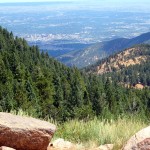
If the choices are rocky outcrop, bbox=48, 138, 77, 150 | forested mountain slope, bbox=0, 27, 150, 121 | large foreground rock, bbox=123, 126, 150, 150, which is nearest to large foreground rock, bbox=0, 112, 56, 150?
rocky outcrop, bbox=48, 138, 77, 150

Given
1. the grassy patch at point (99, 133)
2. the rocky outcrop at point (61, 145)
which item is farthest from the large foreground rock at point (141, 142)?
the rocky outcrop at point (61, 145)

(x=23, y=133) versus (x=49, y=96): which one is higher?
(x=23, y=133)

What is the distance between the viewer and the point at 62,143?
41.2ft

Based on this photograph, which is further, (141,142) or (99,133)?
(99,133)

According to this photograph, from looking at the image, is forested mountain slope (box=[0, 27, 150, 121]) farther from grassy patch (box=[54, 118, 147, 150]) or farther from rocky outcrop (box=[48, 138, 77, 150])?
rocky outcrop (box=[48, 138, 77, 150])

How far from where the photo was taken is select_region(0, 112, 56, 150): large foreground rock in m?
10.2

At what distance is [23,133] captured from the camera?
10.3 metres

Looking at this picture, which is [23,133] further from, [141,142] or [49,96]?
[49,96]

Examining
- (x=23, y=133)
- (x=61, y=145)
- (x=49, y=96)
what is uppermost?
(x=23, y=133)

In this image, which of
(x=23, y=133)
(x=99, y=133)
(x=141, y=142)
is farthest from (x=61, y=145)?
(x=141, y=142)

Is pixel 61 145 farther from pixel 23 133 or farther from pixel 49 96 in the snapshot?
pixel 49 96

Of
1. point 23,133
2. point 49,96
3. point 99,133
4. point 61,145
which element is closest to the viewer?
point 23,133

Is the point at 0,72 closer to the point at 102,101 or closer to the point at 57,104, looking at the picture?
the point at 57,104

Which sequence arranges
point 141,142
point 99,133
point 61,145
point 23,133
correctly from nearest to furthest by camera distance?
point 141,142
point 23,133
point 61,145
point 99,133
